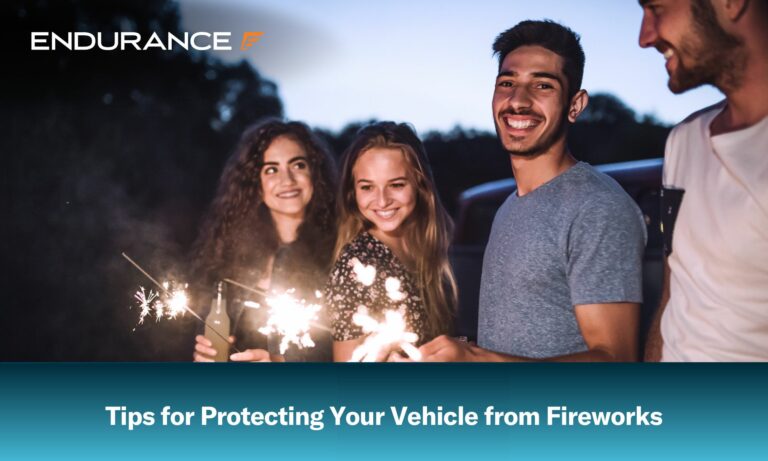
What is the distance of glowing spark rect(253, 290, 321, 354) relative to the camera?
2701mm

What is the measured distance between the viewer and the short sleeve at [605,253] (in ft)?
6.16

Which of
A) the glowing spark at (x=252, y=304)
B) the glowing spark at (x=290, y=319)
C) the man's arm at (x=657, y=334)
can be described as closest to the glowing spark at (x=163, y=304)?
the glowing spark at (x=252, y=304)

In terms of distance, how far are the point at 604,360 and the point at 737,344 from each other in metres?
0.32

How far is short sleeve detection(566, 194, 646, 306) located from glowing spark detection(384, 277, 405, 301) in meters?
0.68

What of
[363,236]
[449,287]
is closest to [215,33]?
[363,236]

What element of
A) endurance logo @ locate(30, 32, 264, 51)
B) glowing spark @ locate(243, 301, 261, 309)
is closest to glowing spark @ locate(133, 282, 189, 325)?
glowing spark @ locate(243, 301, 261, 309)

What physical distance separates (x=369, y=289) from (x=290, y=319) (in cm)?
49

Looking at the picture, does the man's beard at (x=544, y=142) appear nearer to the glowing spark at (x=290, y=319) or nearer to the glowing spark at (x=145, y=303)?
the glowing spark at (x=290, y=319)

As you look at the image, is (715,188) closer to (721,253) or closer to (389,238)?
(721,253)

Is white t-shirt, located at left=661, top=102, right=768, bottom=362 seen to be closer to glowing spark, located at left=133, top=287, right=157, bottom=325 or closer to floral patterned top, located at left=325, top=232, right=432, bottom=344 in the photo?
floral patterned top, located at left=325, top=232, right=432, bottom=344

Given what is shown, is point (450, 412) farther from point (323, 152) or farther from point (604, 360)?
point (323, 152)

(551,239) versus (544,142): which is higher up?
(544,142)

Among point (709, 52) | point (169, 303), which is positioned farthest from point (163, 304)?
point (709, 52)

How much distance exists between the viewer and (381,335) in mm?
2412
